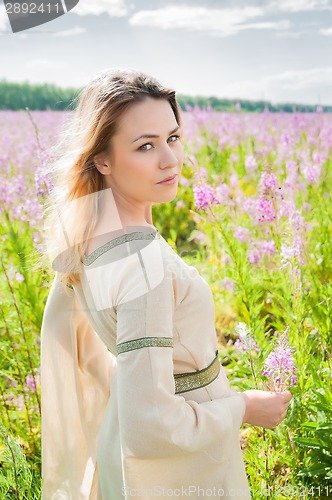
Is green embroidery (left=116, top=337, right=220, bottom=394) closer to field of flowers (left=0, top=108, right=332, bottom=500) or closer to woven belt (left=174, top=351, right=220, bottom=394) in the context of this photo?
woven belt (left=174, top=351, right=220, bottom=394)

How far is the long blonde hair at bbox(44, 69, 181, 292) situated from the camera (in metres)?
1.29

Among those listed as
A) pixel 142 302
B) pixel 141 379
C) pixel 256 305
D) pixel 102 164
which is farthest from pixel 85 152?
pixel 256 305

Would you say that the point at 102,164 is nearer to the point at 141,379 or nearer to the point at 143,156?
the point at 143,156

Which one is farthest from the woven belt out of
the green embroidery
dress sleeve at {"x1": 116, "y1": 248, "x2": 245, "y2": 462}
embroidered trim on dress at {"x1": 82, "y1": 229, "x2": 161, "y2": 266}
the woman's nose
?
the woman's nose

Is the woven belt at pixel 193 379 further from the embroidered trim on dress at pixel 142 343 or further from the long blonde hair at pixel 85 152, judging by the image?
the long blonde hair at pixel 85 152

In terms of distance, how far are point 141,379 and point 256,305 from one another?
1.60 metres

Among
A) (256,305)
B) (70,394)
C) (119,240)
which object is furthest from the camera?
(256,305)

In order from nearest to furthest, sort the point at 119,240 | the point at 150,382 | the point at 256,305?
the point at 150,382 → the point at 119,240 → the point at 256,305

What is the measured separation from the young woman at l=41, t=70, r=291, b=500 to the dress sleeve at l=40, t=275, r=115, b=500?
0.30 ft

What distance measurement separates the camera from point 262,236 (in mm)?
3506

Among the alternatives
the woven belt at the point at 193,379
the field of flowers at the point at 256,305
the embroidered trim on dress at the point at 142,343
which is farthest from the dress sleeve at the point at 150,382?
the field of flowers at the point at 256,305

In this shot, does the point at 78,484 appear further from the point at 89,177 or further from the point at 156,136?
the point at 156,136

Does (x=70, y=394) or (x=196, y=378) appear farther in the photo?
(x=70, y=394)

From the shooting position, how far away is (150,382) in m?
1.10
